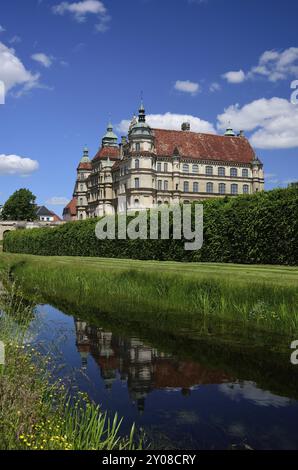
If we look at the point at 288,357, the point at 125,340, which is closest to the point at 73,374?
the point at 125,340

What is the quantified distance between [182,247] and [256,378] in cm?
2059

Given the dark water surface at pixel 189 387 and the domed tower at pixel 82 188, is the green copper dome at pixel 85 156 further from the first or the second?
the dark water surface at pixel 189 387

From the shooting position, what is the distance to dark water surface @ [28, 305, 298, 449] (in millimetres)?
6141

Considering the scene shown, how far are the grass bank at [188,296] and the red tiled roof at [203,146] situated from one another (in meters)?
61.9

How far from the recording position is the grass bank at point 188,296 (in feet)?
39.5

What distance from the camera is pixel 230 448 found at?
5.65 metres

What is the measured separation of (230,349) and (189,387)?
96.8 inches

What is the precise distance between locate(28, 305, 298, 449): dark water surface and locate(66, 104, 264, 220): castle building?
212 feet

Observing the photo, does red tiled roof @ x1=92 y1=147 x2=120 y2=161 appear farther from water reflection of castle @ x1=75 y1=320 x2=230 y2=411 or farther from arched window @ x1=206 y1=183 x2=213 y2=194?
water reflection of castle @ x1=75 y1=320 x2=230 y2=411

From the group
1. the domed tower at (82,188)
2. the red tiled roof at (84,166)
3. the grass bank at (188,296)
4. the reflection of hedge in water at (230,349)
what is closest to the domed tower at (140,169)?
the domed tower at (82,188)

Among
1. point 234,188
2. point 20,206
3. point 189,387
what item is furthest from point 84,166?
point 189,387

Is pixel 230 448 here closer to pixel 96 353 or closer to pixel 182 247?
pixel 96 353

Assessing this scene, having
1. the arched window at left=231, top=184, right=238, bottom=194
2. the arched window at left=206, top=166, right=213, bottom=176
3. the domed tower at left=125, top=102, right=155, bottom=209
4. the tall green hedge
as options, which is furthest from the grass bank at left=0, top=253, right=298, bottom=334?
the arched window at left=231, top=184, right=238, bottom=194

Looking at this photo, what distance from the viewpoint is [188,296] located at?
1501cm
